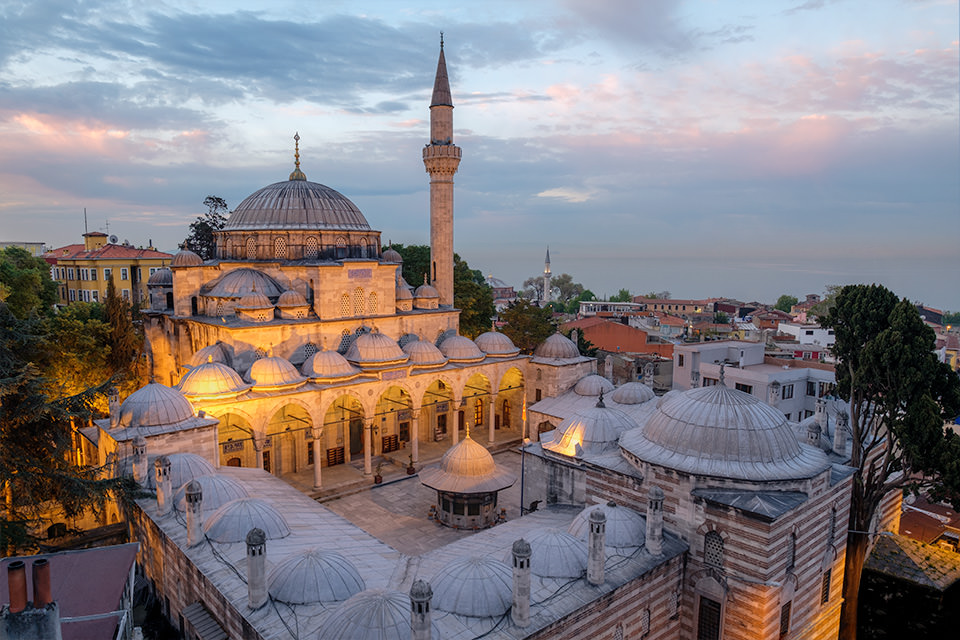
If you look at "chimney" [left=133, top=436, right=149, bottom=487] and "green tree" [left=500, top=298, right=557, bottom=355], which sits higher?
"green tree" [left=500, top=298, right=557, bottom=355]

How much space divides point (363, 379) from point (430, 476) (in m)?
5.55

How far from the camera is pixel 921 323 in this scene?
16.2m

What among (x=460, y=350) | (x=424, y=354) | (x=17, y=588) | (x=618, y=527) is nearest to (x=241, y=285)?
(x=424, y=354)

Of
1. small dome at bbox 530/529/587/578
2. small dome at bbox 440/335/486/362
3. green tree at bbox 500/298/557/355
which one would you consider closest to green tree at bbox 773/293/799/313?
green tree at bbox 500/298/557/355

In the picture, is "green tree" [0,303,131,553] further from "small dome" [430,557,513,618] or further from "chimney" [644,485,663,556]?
"chimney" [644,485,663,556]

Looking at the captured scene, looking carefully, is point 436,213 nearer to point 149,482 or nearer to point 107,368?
point 107,368

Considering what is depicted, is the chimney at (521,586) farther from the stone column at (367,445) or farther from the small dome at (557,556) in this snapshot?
the stone column at (367,445)

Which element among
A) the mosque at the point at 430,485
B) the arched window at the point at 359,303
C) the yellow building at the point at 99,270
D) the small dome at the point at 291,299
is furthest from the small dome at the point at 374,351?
the yellow building at the point at 99,270

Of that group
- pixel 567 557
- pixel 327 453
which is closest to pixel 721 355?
pixel 327 453

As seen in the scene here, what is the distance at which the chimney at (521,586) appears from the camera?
385 inches

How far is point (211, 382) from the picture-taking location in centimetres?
2034

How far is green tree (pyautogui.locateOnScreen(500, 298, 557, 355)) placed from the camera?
37375 mm

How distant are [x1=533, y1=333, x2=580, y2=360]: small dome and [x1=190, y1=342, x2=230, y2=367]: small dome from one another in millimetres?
13711

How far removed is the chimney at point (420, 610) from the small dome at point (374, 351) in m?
15.5
